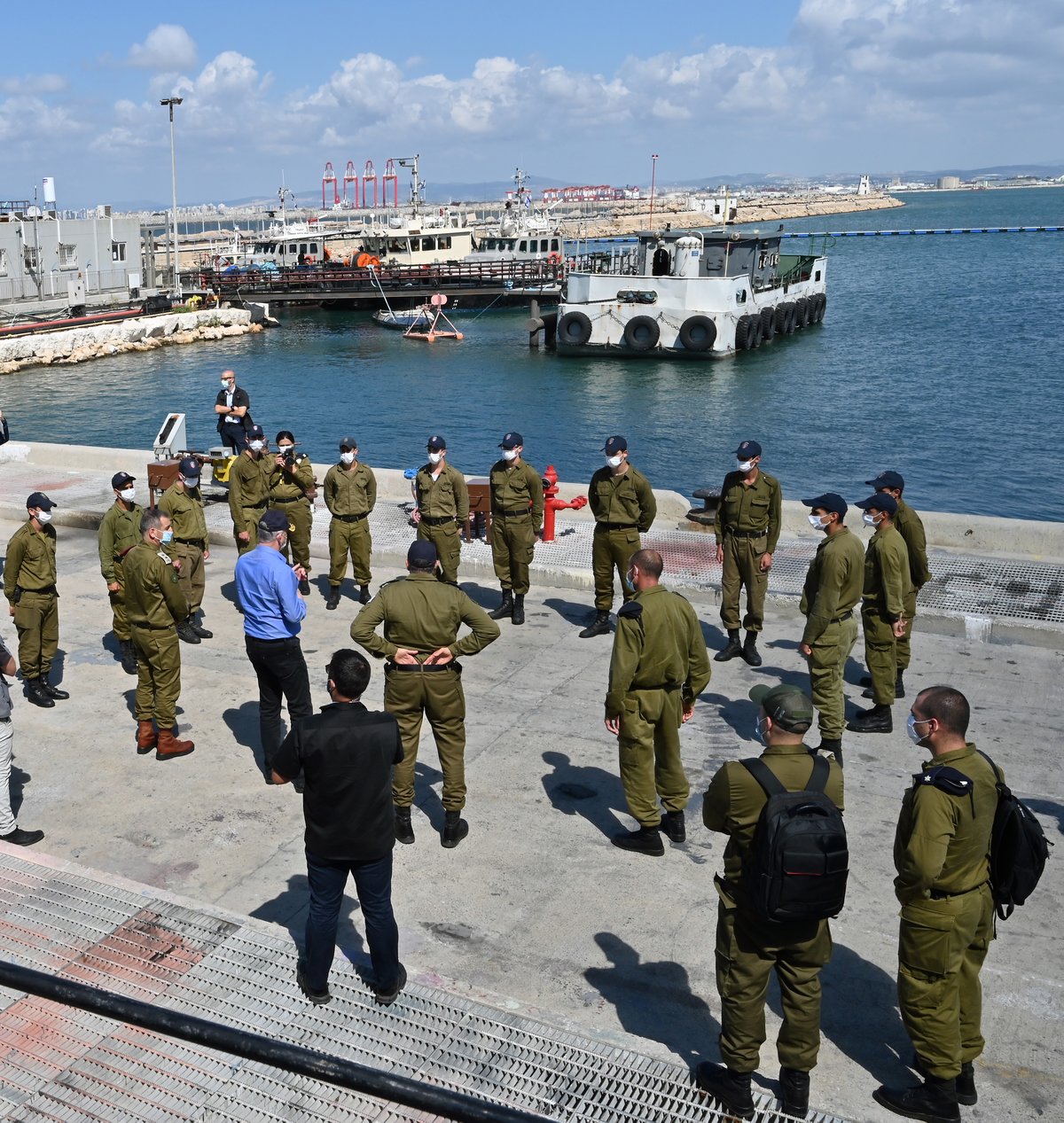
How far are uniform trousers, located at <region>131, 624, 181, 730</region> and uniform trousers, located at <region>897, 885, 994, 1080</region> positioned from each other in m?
4.78

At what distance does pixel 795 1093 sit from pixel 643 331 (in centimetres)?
3793

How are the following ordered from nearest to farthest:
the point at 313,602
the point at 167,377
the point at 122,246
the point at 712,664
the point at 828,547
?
the point at 828,547
the point at 712,664
the point at 313,602
the point at 167,377
the point at 122,246

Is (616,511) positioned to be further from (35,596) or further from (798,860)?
(798,860)

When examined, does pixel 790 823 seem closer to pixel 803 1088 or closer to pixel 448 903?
pixel 803 1088

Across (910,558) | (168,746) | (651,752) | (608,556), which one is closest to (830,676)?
(910,558)

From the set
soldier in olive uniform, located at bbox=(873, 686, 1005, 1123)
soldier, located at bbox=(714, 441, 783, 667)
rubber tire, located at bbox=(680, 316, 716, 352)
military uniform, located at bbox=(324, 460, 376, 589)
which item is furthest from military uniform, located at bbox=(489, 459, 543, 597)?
rubber tire, located at bbox=(680, 316, 716, 352)

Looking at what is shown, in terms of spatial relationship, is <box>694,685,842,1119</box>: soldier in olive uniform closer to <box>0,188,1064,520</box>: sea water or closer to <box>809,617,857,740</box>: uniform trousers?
<box>809,617,857,740</box>: uniform trousers

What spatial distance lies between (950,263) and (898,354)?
150 ft

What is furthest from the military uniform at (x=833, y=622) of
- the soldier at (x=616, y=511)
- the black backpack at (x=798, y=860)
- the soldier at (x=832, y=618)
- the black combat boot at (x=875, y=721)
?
the black backpack at (x=798, y=860)

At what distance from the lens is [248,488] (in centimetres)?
1035

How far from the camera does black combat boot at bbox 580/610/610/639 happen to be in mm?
9594

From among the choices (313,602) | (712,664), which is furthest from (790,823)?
(313,602)

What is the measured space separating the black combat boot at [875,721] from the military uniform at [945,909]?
11.5 feet

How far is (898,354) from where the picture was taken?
146 ft
